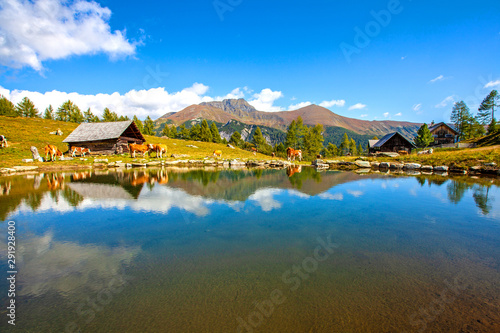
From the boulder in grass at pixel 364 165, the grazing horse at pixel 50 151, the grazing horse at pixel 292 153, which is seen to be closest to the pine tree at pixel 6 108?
the grazing horse at pixel 50 151

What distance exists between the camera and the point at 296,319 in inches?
137

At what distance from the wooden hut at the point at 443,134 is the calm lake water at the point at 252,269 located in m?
93.5

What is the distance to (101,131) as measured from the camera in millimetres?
42375

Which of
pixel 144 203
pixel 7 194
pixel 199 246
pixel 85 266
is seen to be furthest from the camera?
pixel 7 194

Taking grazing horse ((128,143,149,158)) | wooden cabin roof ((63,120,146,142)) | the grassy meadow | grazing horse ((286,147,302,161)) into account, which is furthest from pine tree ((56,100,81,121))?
grazing horse ((286,147,302,161))

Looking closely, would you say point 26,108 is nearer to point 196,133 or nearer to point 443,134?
point 196,133

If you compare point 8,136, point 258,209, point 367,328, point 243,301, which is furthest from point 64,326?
point 8,136

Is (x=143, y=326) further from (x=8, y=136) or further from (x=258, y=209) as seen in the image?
(x=8, y=136)

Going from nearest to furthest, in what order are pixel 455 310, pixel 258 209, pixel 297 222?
pixel 455 310 < pixel 297 222 < pixel 258 209

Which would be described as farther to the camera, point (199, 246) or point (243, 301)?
point (199, 246)

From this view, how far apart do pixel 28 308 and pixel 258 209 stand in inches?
309

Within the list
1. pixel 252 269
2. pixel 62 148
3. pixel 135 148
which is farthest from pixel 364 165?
pixel 62 148

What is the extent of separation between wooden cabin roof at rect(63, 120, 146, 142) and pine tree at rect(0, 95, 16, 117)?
63.2 m

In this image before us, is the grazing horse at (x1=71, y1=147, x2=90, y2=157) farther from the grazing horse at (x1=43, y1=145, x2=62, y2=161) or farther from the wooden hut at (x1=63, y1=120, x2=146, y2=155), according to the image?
the grazing horse at (x1=43, y1=145, x2=62, y2=161)
